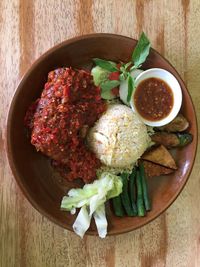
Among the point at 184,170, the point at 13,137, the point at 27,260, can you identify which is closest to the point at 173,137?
the point at 184,170

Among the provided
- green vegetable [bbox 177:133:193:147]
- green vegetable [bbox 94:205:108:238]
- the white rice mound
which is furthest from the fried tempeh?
green vegetable [bbox 94:205:108:238]

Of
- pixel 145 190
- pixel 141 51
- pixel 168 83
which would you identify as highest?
pixel 141 51

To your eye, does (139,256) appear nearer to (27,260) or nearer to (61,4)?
(27,260)

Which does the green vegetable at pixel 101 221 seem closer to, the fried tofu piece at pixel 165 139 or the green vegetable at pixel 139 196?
the green vegetable at pixel 139 196

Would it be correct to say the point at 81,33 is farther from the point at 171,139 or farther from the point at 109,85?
the point at 171,139

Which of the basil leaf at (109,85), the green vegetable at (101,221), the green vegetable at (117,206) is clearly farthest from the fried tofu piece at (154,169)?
the basil leaf at (109,85)

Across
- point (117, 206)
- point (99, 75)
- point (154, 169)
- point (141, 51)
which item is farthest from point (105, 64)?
point (117, 206)

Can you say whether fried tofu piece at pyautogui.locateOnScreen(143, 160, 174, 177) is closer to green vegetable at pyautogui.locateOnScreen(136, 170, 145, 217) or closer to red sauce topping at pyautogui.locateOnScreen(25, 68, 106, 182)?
green vegetable at pyautogui.locateOnScreen(136, 170, 145, 217)
